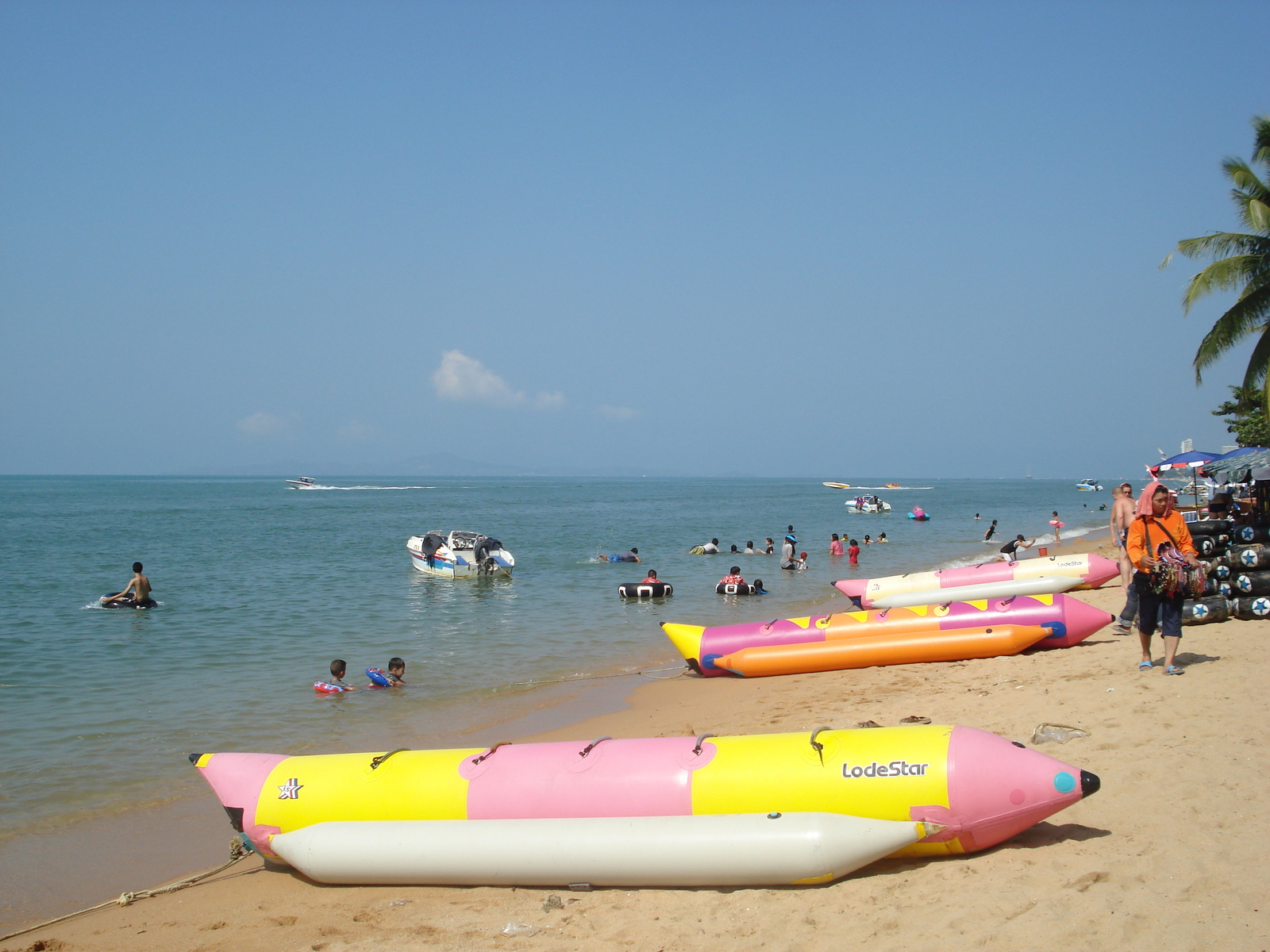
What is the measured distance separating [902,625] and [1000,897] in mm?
7106

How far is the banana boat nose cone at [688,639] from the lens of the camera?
11664mm

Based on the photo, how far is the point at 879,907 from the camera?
4363 mm

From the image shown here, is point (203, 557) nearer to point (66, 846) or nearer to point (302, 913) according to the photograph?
point (66, 846)

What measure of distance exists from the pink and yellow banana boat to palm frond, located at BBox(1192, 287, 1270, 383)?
1491cm

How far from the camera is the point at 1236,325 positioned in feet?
52.9

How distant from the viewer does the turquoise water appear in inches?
364

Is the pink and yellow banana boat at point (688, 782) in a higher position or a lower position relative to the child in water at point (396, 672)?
higher

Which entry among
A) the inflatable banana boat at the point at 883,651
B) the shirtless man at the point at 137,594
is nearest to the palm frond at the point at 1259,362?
the inflatable banana boat at the point at 883,651

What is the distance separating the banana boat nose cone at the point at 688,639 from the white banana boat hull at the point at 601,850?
21.6ft

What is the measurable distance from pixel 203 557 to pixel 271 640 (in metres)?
18.0

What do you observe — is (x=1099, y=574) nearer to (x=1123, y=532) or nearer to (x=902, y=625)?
(x=1123, y=532)

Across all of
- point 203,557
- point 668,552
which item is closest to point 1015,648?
point 668,552

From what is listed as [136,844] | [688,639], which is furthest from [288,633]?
[136,844]

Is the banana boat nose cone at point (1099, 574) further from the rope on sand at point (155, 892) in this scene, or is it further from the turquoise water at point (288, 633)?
the rope on sand at point (155, 892)
